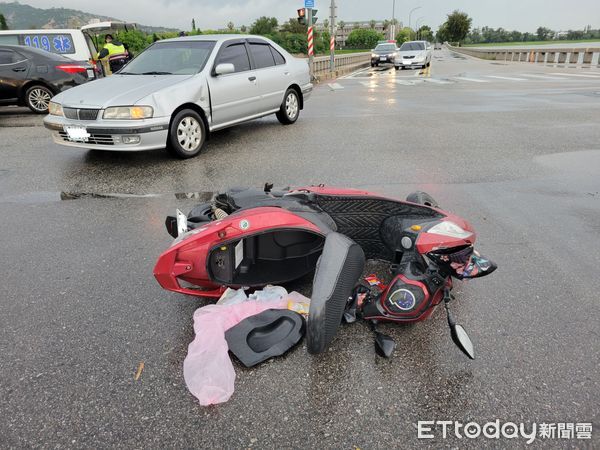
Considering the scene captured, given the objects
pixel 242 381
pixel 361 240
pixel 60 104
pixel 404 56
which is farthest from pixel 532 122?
pixel 404 56

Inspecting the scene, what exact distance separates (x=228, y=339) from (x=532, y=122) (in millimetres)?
8622

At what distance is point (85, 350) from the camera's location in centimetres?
238

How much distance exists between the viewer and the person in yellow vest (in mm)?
13188

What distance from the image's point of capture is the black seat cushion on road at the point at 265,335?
227 centimetres

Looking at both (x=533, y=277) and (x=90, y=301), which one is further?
(x=533, y=277)

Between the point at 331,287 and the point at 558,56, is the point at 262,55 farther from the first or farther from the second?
the point at 558,56

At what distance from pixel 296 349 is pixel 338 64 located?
29.2m

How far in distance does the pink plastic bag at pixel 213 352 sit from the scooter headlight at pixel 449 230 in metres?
0.95

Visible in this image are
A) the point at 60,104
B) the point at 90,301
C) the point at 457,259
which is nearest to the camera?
the point at 457,259

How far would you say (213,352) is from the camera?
225 cm

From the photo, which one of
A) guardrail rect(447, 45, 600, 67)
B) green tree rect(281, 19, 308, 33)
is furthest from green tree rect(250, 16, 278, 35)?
guardrail rect(447, 45, 600, 67)

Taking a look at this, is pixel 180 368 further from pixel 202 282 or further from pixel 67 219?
pixel 67 219

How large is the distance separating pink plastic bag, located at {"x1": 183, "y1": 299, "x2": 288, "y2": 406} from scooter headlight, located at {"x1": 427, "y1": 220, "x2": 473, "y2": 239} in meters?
0.95

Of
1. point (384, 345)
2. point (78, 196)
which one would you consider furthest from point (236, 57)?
point (384, 345)
